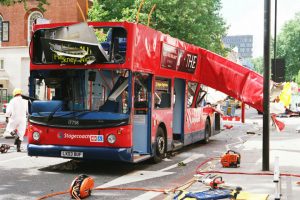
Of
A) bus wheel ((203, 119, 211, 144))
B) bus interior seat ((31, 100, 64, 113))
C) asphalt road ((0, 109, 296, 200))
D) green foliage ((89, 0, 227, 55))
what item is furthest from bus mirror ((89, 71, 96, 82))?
green foliage ((89, 0, 227, 55))

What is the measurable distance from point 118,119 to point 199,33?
28.6m

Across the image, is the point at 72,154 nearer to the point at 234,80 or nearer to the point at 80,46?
the point at 80,46

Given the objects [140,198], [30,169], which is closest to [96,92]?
[30,169]

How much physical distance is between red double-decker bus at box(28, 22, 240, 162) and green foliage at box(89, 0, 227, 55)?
83.7 feet

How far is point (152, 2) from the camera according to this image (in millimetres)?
37875

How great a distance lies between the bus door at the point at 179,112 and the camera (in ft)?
47.1

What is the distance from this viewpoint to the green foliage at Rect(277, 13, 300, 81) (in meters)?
88.8

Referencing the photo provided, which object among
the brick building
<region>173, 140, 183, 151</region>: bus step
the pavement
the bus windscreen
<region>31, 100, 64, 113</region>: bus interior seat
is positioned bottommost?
the pavement

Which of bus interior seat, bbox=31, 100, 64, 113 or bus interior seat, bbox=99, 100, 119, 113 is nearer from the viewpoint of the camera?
bus interior seat, bbox=99, 100, 119, 113

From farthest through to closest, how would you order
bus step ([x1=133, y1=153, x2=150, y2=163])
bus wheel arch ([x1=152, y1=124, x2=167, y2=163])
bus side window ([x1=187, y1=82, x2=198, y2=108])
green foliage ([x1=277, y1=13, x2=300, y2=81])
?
green foliage ([x1=277, y1=13, x2=300, y2=81]) < bus side window ([x1=187, y1=82, x2=198, y2=108]) < bus wheel arch ([x1=152, y1=124, x2=167, y2=163]) < bus step ([x1=133, y1=153, x2=150, y2=163])

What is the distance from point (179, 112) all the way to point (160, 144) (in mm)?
2304

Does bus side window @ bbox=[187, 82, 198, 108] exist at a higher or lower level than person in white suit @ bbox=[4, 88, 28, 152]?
higher

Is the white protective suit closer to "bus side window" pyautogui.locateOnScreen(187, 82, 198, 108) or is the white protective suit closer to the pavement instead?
"bus side window" pyautogui.locateOnScreen(187, 82, 198, 108)

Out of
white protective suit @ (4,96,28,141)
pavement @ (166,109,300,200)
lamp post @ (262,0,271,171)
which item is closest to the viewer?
pavement @ (166,109,300,200)
